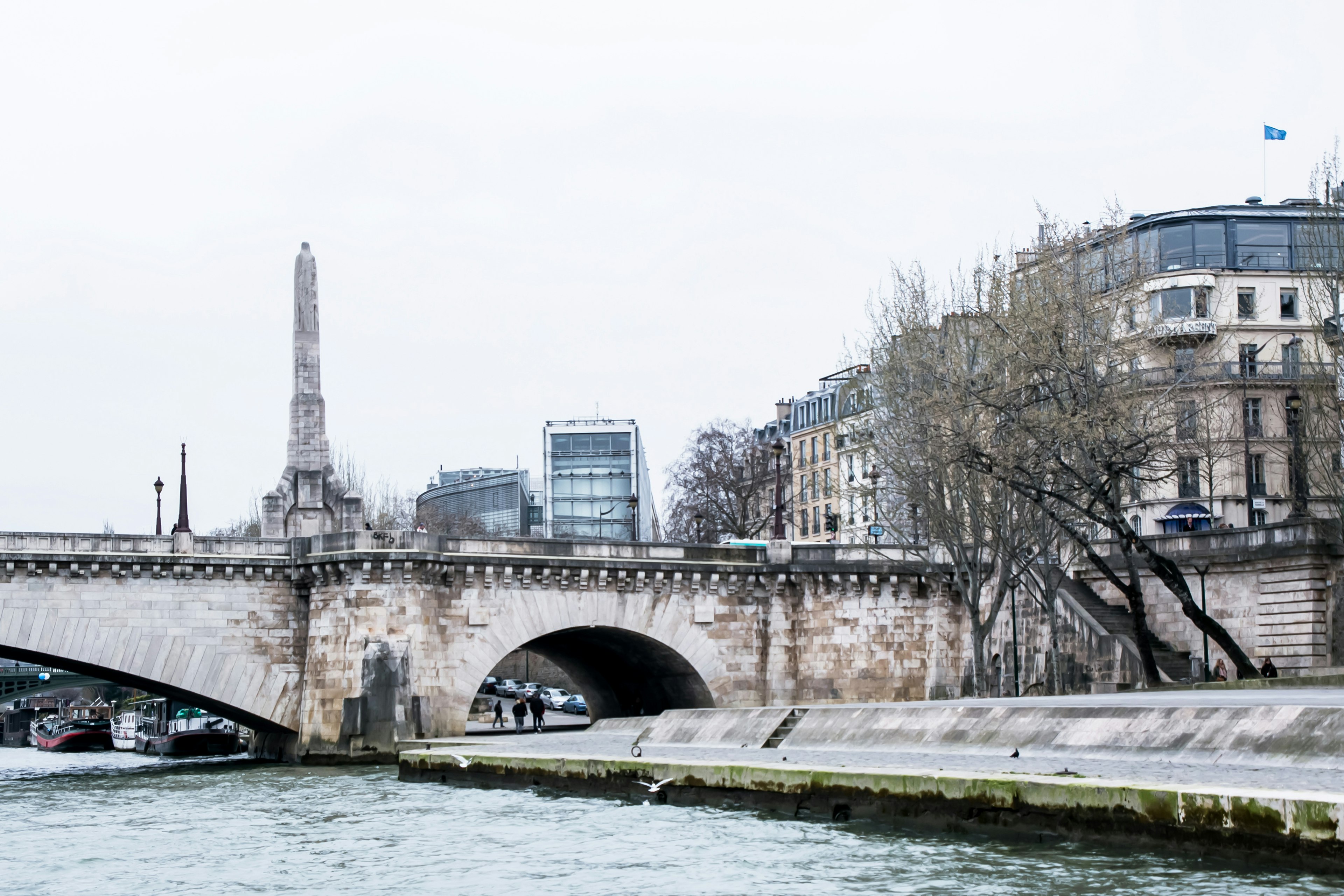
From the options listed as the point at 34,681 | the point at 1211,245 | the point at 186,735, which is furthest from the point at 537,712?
the point at 34,681

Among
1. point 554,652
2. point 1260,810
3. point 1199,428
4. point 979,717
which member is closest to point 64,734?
point 554,652

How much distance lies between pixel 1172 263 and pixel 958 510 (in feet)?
74.4

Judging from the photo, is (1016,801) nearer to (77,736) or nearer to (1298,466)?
(1298,466)

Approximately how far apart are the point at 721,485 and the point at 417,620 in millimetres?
42965

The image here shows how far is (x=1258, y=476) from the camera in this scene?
200 ft

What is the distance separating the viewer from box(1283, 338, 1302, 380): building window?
5953 centimetres

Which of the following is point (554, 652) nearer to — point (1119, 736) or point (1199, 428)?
point (1199, 428)

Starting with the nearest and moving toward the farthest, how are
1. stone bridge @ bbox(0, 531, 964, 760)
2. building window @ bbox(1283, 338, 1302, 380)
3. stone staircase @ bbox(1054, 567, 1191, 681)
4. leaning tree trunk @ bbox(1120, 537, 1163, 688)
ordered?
leaning tree trunk @ bbox(1120, 537, 1163, 688) → stone bridge @ bbox(0, 531, 964, 760) → stone staircase @ bbox(1054, 567, 1191, 681) → building window @ bbox(1283, 338, 1302, 380)

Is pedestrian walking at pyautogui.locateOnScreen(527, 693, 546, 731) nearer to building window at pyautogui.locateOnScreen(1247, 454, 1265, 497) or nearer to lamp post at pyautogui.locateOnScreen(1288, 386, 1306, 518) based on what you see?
lamp post at pyautogui.locateOnScreen(1288, 386, 1306, 518)

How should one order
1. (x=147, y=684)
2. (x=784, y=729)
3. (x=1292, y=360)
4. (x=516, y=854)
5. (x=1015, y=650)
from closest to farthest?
(x=516, y=854)
(x=784, y=729)
(x=147, y=684)
(x=1015, y=650)
(x=1292, y=360)

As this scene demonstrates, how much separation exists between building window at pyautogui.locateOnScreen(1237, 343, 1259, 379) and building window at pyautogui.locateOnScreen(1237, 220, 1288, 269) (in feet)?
11.1

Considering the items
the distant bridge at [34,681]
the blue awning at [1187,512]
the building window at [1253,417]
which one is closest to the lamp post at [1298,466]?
the building window at [1253,417]

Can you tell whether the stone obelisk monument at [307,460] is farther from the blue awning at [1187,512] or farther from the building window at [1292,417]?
the blue awning at [1187,512]

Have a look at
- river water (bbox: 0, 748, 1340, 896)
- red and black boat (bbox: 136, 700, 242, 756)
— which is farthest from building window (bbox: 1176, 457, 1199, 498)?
red and black boat (bbox: 136, 700, 242, 756)
